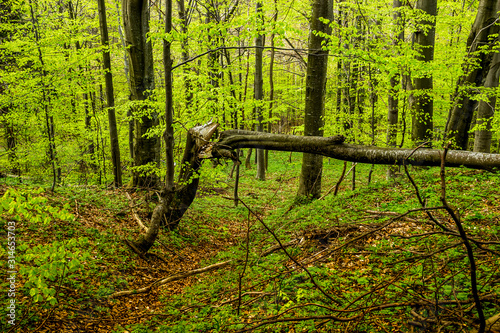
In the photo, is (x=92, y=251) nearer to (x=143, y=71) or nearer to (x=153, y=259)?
(x=153, y=259)

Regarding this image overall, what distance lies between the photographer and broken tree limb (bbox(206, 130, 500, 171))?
4.64 m

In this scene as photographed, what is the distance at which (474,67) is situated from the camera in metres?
7.66

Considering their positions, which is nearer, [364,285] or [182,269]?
[364,285]

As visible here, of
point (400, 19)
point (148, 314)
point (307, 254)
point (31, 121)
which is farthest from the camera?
point (31, 121)

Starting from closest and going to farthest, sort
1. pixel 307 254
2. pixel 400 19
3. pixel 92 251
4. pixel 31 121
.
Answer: pixel 307 254 < pixel 92 251 < pixel 400 19 < pixel 31 121

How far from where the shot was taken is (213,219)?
8.62 m

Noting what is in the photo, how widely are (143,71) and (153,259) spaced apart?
5410mm

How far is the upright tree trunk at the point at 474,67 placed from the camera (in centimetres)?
768

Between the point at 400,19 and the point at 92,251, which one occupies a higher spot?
the point at 400,19

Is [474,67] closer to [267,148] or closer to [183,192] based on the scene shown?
[267,148]

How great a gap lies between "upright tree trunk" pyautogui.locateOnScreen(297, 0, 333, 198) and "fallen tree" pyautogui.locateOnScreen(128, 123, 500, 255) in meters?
2.21

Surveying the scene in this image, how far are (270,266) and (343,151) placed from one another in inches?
98.3

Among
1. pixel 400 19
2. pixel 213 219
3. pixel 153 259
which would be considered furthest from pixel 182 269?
pixel 400 19

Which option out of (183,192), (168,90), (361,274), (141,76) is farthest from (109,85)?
(361,274)
